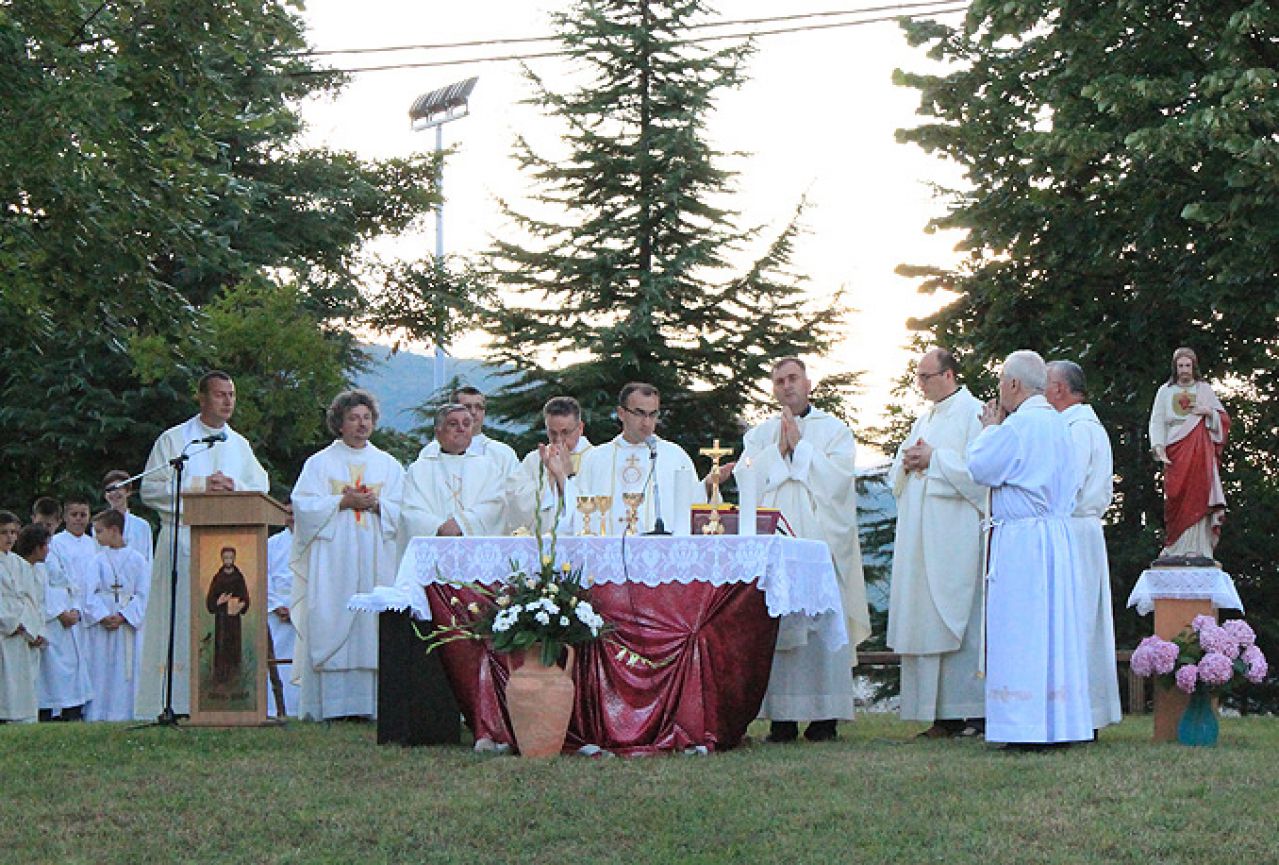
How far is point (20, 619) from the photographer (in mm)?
15672

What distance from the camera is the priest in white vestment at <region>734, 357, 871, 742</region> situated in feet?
35.7

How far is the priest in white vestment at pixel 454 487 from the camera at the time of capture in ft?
38.7

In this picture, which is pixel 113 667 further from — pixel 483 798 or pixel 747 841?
pixel 747 841

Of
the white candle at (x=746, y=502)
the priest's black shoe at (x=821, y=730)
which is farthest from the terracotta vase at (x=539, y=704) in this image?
the priest's black shoe at (x=821, y=730)

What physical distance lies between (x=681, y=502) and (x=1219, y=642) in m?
3.07

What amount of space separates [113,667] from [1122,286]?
1147 cm

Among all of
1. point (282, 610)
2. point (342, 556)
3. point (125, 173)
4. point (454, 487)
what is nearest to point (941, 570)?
point (454, 487)

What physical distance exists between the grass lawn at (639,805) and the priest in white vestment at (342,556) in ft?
7.82

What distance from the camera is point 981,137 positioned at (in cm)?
1980

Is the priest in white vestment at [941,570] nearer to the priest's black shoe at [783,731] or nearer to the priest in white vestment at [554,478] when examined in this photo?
the priest's black shoe at [783,731]

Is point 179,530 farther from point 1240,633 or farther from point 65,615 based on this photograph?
point 1240,633

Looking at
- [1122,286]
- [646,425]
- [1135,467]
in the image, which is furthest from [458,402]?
[1135,467]

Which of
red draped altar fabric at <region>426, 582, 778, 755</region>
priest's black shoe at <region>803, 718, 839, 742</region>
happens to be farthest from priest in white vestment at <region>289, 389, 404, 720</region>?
priest's black shoe at <region>803, 718, 839, 742</region>

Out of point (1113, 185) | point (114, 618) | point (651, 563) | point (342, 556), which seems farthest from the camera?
point (1113, 185)
